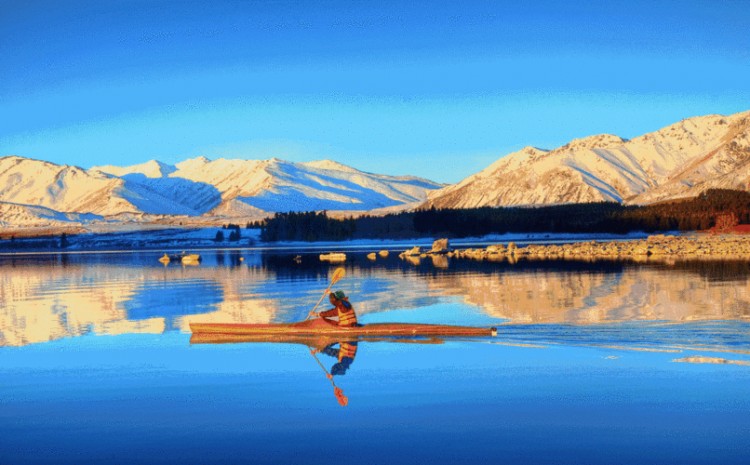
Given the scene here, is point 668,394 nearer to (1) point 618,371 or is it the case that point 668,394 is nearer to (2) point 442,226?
(1) point 618,371

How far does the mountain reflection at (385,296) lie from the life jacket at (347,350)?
6705 mm

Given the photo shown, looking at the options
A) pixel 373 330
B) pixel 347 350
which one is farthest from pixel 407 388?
pixel 373 330

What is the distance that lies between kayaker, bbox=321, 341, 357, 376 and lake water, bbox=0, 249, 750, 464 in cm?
23

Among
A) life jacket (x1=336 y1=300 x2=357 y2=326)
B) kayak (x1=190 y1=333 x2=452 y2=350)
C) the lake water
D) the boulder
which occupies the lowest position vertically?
the lake water

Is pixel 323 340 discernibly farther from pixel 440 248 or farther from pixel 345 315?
pixel 440 248

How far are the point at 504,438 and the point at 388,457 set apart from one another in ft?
6.97

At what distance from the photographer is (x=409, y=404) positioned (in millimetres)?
17250

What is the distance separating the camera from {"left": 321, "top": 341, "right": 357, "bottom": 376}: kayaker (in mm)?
21242

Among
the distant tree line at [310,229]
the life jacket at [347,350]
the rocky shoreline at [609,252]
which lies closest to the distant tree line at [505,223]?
the distant tree line at [310,229]

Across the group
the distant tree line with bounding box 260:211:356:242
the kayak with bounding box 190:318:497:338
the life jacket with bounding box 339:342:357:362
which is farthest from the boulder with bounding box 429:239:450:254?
the life jacket with bounding box 339:342:357:362

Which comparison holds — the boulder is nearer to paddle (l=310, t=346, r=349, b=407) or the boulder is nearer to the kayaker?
the kayaker

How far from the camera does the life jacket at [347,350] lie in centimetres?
2317

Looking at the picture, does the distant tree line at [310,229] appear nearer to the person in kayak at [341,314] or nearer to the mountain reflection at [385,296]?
the mountain reflection at [385,296]

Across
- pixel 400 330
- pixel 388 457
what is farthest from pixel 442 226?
pixel 388 457
